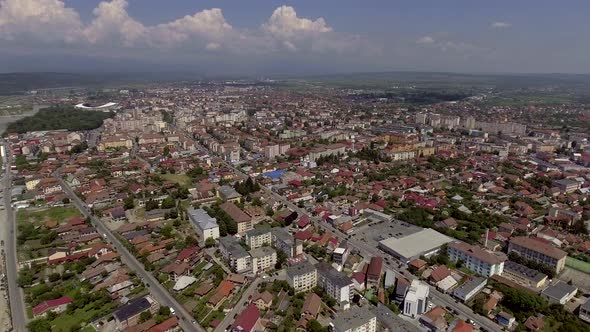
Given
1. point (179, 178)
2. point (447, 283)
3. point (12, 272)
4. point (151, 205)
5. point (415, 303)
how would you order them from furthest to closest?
point (179, 178) < point (151, 205) < point (12, 272) < point (447, 283) < point (415, 303)

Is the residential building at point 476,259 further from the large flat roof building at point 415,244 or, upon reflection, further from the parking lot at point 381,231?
the parking lot at point 381,231

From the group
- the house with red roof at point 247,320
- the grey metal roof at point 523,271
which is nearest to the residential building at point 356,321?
the house with red roof at point 247,320

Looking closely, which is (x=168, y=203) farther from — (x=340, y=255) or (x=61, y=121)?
(x=61, y=121)

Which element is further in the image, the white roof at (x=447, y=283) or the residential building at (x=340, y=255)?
the residential building at (x=340, y=255)

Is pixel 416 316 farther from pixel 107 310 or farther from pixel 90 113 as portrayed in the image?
pixel 90 113

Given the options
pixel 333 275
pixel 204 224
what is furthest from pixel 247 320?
pixel 204 224

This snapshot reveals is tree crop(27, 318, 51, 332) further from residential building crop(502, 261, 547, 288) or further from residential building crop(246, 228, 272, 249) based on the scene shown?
residential building crop(502, 261, 547, 288)
